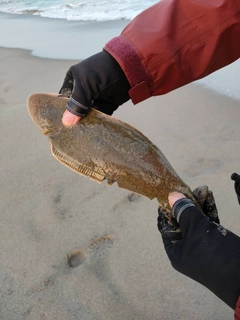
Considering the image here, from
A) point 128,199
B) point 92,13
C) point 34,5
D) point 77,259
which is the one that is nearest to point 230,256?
point 77,259

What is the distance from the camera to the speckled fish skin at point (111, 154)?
2.25 metres

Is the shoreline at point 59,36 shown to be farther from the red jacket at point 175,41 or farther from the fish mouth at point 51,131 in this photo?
the red jacket at point 175,41

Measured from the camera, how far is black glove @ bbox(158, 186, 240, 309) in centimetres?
166

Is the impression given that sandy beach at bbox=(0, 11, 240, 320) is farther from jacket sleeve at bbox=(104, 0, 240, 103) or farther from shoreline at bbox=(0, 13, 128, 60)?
shoreline at bbox=(0, 13, 128, 60)

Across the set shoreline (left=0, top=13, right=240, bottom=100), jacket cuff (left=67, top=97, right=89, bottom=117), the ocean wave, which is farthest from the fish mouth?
the ocean wave

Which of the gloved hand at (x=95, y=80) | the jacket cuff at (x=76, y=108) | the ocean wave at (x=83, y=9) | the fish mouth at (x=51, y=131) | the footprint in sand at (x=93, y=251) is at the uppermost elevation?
the gloved hand at (x=95, y=80)

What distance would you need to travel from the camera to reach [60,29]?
29.6 feet

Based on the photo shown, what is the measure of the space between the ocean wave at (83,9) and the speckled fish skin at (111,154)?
757cm

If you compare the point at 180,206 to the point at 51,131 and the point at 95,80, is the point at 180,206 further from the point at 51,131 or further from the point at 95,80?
the point at 51,131

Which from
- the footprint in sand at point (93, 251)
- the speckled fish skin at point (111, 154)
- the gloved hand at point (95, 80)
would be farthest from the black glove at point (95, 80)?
the footprint in sand at point (93, 251)

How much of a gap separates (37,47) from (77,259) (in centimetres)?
591

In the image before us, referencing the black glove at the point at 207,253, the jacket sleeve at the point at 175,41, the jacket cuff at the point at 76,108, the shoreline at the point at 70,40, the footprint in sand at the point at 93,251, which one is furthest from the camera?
the shoreline at the point at 70,40

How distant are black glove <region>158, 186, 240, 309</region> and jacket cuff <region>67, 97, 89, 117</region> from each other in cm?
75

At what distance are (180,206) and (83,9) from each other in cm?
1091
